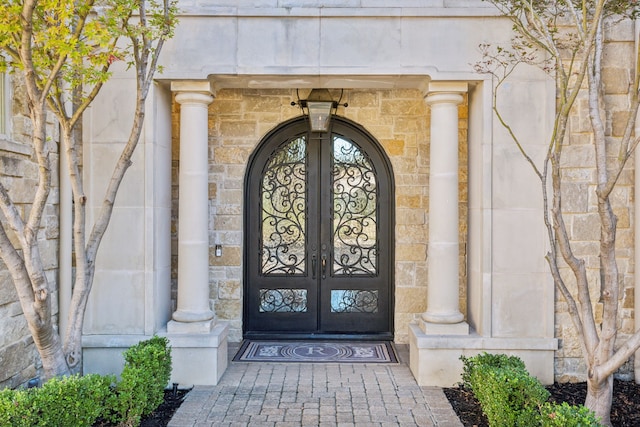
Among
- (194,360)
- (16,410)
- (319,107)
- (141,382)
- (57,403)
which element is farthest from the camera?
(319,107)

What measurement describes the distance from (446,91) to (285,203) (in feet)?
8.01

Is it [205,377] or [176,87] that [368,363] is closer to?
[205,377]

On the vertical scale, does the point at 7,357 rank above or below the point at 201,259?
below

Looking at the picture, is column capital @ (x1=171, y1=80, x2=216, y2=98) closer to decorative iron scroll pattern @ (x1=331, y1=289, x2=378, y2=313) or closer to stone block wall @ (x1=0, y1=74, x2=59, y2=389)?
stone block wall @ (x1=0, y1=74, x2=59, y2=389)

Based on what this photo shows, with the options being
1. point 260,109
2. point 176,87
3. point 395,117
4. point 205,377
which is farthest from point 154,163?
point 395,117

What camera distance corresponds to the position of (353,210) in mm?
6539

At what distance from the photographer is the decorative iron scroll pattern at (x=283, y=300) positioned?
657cm

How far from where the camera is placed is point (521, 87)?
16.6ft

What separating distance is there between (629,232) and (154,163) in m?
4.76

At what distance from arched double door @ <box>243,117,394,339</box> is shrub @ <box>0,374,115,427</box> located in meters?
3.00

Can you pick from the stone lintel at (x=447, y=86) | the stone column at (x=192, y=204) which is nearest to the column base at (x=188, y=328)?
the stone column at (x=192, y=204)

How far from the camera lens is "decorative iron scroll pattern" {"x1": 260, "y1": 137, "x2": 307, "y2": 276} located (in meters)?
6.52

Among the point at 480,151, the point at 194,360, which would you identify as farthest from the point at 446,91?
the point at 194,360

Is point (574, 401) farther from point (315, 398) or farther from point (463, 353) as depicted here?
point (315, 398)
